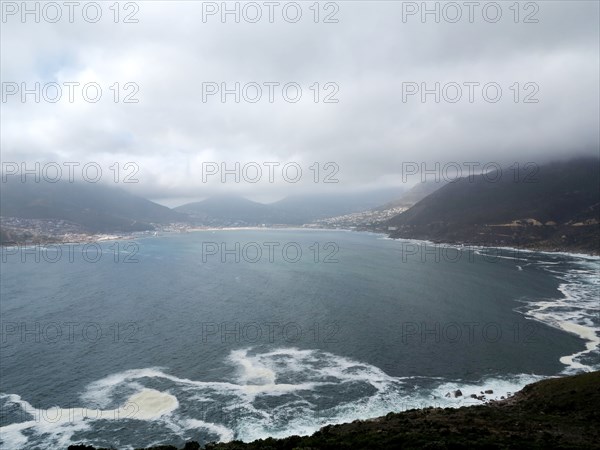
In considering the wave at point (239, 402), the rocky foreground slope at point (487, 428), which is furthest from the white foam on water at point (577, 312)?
the rocky foreground slope at point (487, 428)

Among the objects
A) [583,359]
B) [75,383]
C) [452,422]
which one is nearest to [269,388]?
[452,422]

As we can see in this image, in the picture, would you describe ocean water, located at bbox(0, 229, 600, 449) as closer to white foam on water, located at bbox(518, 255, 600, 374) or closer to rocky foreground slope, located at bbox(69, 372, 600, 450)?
white foam on water, located at bbox(518, 255, 600, 374)

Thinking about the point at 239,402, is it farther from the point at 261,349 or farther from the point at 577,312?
the point at 577,312

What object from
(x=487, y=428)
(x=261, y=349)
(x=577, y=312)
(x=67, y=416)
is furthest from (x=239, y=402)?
(x=577, y=312)

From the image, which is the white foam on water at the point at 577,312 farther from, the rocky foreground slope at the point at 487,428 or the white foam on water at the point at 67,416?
the white foam on water at the point at 67,416

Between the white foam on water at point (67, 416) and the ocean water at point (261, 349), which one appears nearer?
the white foam on water at point (67, 416)

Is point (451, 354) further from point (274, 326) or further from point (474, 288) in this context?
point (474, 288)
